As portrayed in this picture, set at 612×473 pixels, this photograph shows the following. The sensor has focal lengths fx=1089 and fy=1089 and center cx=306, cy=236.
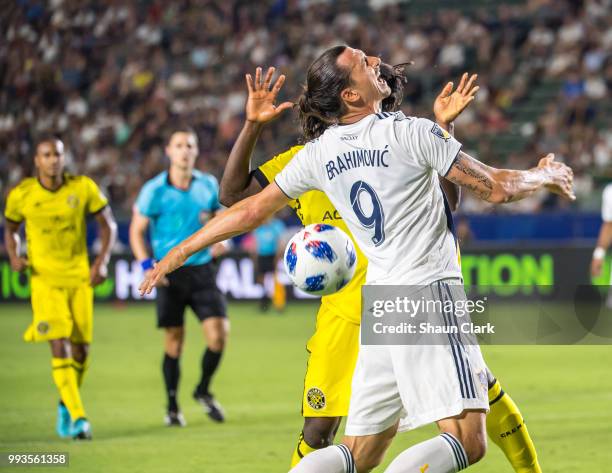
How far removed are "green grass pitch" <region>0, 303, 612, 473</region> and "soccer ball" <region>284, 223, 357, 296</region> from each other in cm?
282

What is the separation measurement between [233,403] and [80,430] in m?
2.15

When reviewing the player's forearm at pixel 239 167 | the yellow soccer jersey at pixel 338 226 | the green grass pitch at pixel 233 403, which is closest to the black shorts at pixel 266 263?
the green grass pitch at pixel 233 403

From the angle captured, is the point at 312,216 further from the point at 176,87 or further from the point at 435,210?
the point at 176,87

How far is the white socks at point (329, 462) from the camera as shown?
14.5ft

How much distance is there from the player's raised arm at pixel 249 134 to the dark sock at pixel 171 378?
4132 mm

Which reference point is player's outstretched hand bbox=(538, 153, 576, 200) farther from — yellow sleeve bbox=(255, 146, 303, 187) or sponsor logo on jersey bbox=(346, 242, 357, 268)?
yellow sleeve bbox=(255, 146, 303, 187)

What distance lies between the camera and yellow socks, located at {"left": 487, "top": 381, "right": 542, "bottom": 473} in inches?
212

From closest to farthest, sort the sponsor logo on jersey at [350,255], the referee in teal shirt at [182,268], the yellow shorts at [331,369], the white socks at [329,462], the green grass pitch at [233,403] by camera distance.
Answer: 1. the white socks at [329,462]
2. the sponsor logo on jersey at [350,255]
3. the yellow shorts at [331,369]
4. the green grass pitch at [233,403]
5. the referee in teal shirt at [182,268]

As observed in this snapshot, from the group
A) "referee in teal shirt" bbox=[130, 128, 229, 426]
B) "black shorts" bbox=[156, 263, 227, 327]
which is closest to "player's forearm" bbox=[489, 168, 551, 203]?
"referee in teal shirt" bbox=[130, 128, 229, 426]

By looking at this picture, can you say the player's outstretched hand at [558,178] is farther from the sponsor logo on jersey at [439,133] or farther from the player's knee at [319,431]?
the player's knee at [319,431]

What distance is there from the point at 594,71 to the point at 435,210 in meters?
19.0

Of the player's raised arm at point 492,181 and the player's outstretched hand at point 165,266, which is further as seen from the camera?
the player's outstretched hand at point 165,266

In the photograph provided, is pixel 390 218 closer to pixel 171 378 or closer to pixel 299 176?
pixel 299 176

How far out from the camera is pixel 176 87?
25.4m
